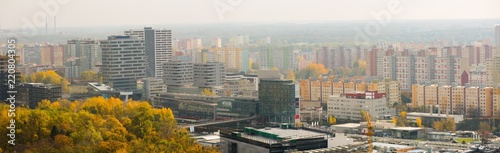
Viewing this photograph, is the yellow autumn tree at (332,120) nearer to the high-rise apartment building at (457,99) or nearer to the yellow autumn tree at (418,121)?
the yellow autumn tree at (418,121)

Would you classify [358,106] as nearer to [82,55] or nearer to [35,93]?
[35,93]

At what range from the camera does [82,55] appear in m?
17.8

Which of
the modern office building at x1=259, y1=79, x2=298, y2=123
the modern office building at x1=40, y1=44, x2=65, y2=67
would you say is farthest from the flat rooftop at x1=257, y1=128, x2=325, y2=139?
the modern office building at x1=40, y1=44, x2=65, y2=67

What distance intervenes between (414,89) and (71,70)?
6.43 m

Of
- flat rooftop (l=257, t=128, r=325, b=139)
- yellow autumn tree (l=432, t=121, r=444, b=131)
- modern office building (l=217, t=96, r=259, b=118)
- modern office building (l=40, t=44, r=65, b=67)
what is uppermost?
modern office building (l=40, t=44, r=65, b=67)

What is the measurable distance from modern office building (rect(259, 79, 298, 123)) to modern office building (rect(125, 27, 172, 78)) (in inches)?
169

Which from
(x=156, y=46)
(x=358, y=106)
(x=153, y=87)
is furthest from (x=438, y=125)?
(x=156, y=46)

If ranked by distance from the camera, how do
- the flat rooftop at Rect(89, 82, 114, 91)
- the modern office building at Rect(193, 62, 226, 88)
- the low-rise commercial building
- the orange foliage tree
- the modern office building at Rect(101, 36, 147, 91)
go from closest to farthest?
the orange foliage tree, the low-rise commercial building, the flat rooftop at Rect(89, 82, 114, 91), the modern office building at Rect(193, 62, 226, 88), the modern office building at Rect(101, 36, 147, 91)

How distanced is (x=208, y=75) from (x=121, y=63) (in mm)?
1477

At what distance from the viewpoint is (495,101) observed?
12.7 meters

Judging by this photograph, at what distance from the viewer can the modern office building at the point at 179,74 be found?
1553 centimetres

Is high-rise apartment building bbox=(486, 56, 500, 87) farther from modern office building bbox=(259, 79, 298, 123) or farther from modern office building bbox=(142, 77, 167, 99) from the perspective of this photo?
modern office building bbox=(142, 77, 167, 99)

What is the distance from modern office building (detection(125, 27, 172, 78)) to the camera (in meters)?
16.9

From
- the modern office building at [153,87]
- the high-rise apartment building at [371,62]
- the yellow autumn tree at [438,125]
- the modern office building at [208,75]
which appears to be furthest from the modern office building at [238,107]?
the high-rise apartment building at [371,62]
